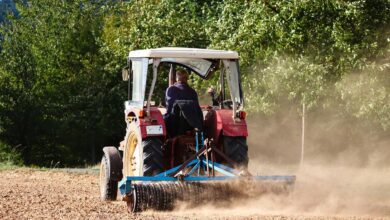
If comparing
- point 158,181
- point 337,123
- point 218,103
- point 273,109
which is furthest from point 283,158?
point 158,181

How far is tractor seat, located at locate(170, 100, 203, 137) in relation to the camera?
12.4m

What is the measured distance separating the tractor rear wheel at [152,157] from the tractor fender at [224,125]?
110 cm

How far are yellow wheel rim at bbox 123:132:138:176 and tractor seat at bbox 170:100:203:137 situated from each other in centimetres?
64

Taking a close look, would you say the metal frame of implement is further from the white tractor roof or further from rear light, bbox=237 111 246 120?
the white tractor roof

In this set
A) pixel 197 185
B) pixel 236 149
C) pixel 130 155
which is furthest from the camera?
pixel 130 155

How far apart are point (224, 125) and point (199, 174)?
942mm

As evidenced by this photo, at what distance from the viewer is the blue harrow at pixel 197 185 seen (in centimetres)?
1127

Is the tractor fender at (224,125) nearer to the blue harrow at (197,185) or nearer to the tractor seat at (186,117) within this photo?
the tractor seat at (186,117)

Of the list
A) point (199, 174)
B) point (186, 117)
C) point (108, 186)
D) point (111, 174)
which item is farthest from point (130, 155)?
point (199, 174)

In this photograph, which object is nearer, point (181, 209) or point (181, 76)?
point (181, 209)

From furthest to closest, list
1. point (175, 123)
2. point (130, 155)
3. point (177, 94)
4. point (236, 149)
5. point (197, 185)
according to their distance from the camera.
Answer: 1. point (130, 155)
2. point (177, 94)
3. point (175, 123)
4. point (236, 149)
5. point (197, 185)

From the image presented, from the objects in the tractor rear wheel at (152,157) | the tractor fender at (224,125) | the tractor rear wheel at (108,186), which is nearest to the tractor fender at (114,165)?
the tractor rear wheel at (108,186)

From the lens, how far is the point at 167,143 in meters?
12.6

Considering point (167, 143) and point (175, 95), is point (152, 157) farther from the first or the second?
point (175, 95)
